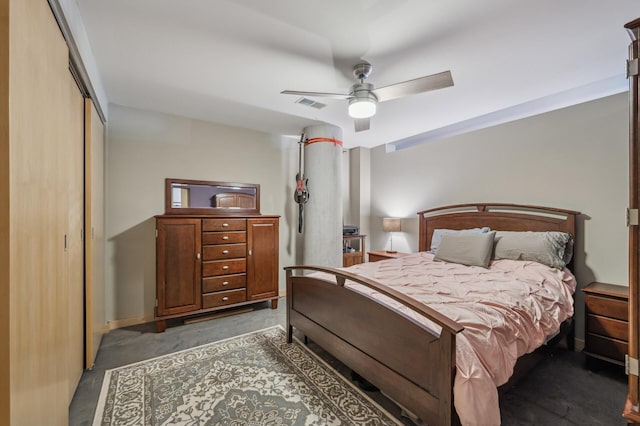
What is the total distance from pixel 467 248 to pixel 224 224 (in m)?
2.87

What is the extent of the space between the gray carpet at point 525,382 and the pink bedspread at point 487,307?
450mm

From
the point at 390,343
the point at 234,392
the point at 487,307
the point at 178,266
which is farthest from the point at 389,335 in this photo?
the point at 178,266

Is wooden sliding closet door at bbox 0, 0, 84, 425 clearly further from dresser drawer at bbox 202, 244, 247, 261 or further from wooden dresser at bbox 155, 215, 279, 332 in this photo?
dresser drawer at bbox 202, 244, 247, 261

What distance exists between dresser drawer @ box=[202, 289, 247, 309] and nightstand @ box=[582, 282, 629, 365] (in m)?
3.54

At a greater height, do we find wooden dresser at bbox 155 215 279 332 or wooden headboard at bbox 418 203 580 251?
wooden headboard at bbox 418 203 580 251

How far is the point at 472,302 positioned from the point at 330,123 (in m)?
3.02

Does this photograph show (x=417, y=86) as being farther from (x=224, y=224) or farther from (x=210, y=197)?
(x=210, y=197)

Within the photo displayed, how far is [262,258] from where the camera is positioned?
3754 millimetres

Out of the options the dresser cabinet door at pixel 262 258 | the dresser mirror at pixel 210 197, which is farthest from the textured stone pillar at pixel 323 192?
the dresser mirror at pixel 210 197

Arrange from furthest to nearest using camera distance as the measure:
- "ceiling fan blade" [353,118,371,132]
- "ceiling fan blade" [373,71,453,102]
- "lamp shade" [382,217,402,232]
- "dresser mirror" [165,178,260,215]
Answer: "lamp shade" [382,217,402,232] → "dresser mirror" [165,178,260,215] → "ceiling fan blade" [353,118,371,132] → "ceiling fan blade" [373,71,453,102]

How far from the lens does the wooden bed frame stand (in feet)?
4.53

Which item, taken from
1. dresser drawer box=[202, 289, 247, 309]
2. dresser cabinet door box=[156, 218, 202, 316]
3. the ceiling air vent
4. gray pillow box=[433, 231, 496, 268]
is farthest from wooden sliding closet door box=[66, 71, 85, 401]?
gray pillow box=[433, 231, 496, 268]

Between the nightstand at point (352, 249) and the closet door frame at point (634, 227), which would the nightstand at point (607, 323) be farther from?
the nightstand at point (352, 249)

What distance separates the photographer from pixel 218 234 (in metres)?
3.44
